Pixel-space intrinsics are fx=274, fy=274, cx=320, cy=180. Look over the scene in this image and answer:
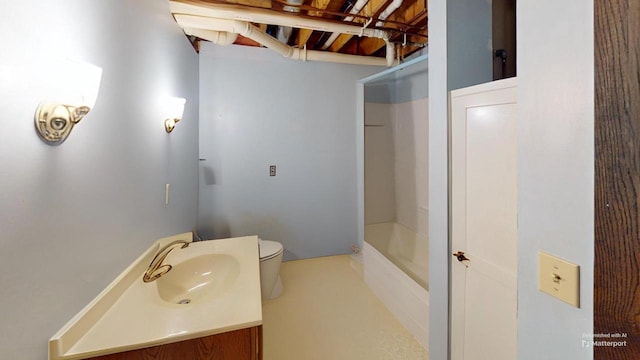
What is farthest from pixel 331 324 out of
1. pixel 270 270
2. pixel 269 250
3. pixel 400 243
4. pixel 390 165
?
A: pixel 390 165

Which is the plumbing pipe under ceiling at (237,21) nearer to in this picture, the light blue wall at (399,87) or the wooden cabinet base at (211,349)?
the light blue wall at (399,87)

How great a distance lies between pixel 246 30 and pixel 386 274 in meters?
2.29

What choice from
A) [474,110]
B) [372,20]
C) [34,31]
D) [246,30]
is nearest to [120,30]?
[34,31]

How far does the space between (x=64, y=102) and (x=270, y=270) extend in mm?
1869

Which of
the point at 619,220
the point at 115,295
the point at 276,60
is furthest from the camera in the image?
the point at 276,60

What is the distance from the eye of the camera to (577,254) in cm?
66

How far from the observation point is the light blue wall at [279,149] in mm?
2873

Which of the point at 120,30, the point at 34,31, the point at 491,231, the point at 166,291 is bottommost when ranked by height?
the point at 166,291

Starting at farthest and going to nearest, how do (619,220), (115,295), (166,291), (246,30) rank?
(246,30) → (166,291) → (115,295) → (619,220)

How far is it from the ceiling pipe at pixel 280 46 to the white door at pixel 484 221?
1.68m

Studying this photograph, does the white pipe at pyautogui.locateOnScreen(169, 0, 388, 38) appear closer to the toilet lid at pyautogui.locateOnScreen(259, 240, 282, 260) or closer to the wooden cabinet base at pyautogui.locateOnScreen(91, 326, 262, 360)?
the toilet lid at pyautogui.locateOnScreen(259, 240, 282, 260)

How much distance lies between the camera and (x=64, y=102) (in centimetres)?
80

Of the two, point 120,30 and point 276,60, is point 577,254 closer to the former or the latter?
point 120,30

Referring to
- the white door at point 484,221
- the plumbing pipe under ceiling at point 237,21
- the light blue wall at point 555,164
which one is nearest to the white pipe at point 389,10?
the plumbing pipe under ceiling at point 237,21
